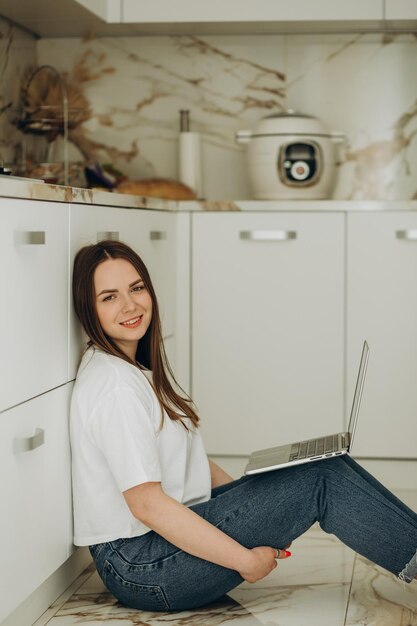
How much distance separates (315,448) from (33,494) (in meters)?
0.54

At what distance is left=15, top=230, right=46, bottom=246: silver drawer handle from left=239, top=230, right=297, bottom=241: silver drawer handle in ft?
3.87

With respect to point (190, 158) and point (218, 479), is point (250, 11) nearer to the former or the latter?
point (190, 158)

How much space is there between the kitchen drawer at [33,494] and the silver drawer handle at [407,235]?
4.03ft

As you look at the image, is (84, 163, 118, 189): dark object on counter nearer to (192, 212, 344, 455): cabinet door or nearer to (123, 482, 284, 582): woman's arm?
(192, 212, 344, 455): cabinet door

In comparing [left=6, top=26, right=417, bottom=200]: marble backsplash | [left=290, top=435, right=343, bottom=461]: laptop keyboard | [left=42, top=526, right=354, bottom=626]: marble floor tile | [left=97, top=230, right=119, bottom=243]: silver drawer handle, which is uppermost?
[left=6, top=26, right=417, bottom=200]: marble backsplash

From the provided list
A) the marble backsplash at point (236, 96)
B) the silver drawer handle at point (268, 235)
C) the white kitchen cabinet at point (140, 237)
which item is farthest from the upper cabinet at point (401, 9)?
the white kitchen cabinet at point (140, 237)

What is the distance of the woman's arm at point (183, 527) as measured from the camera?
5.58 ft

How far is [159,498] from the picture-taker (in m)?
1.71

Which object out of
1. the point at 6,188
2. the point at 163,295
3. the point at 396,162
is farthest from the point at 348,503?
the point at 396,162

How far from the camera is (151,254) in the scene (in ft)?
8.14

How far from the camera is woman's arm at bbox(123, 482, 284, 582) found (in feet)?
5.58

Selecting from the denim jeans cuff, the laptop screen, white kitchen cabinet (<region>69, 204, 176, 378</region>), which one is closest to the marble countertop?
white kitchen cabinet (<region>69, 204, 176, 378</region>)

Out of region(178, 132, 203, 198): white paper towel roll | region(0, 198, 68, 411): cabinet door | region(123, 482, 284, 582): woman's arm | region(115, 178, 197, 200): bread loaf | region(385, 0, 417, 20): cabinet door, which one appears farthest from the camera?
region(178, 132, 203, 198): white paper towel roll

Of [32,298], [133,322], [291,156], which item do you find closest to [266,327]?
[291,156]
